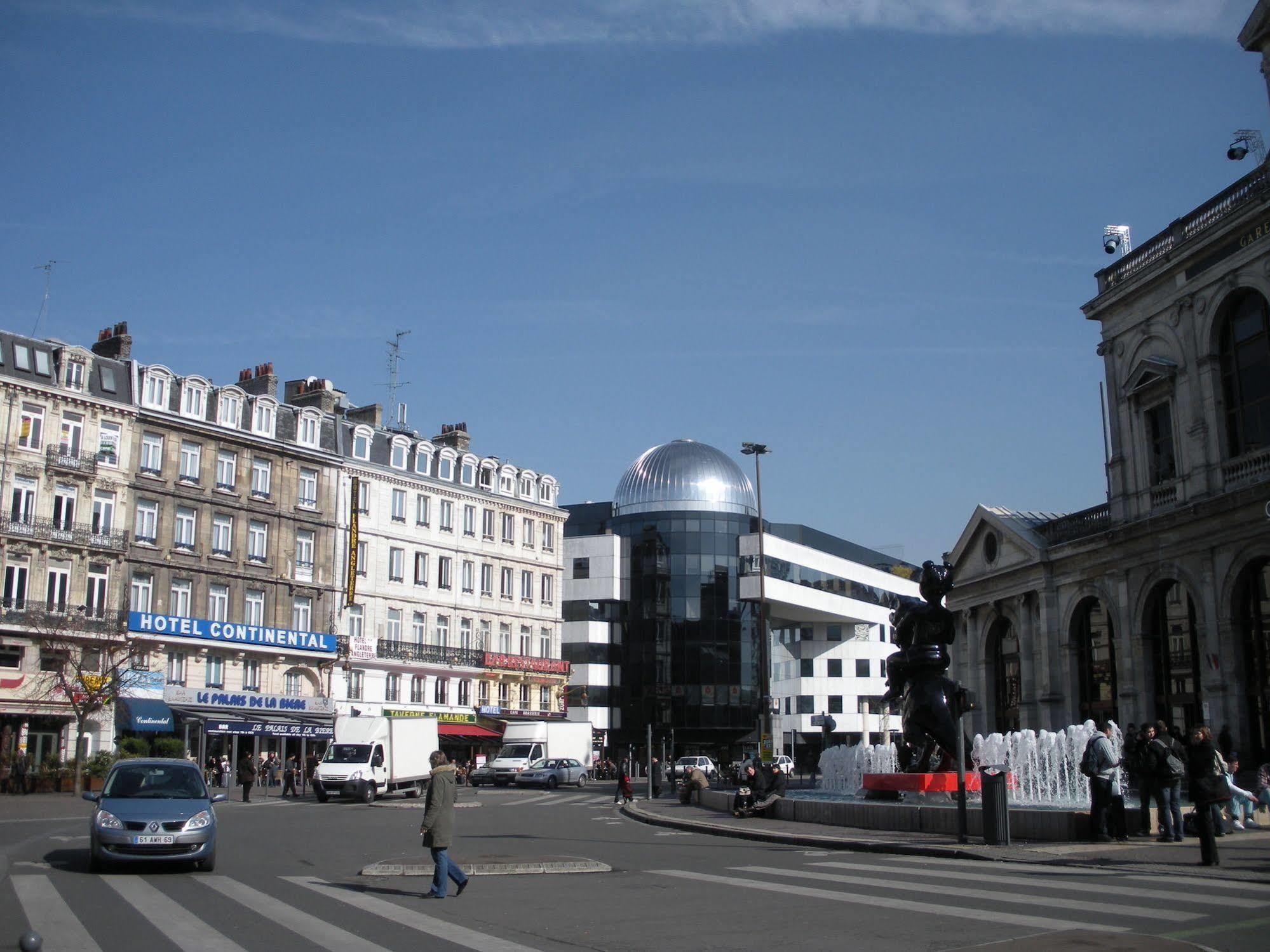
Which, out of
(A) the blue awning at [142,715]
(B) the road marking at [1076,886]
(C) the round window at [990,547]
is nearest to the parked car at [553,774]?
(A) the blue awning at [142,715]

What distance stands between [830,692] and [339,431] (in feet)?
150

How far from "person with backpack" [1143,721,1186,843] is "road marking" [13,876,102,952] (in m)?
13.4

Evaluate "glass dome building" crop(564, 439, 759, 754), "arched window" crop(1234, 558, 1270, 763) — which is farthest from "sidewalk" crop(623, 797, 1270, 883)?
"glass dome building" crop(564, 439, 759, 754)

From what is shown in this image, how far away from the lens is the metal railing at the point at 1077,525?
42.7 metres

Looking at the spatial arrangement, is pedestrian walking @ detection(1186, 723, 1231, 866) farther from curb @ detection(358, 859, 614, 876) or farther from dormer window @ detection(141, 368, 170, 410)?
dormer window @ detection(141, 368, 170, 410)

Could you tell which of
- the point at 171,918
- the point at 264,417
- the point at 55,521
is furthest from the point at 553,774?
the point at 171,918

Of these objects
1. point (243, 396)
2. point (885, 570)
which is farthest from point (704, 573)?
point (243, 396)

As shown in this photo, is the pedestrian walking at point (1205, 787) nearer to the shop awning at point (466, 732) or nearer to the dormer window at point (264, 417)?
the dormer window at point (264, 417)

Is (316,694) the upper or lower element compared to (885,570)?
lower

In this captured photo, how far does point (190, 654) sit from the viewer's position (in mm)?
48750

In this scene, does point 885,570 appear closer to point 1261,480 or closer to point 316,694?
point 316,694

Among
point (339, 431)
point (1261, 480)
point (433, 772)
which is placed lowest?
point (433, 772)

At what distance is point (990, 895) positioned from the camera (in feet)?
41.0

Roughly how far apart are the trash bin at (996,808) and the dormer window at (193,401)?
40646 millimetres
